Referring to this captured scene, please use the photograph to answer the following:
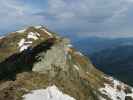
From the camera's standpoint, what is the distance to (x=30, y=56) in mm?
79438

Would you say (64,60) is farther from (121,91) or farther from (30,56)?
(121,91)

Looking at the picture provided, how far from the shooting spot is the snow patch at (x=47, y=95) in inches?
2291

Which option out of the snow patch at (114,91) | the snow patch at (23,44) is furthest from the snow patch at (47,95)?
the snow patch at (23,44)

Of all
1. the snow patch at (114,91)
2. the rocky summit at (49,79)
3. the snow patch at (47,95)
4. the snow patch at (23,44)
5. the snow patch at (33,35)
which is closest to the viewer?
the snow patch at (47,95)

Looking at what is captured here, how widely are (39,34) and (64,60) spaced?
65.1 meters

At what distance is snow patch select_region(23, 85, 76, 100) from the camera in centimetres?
5819

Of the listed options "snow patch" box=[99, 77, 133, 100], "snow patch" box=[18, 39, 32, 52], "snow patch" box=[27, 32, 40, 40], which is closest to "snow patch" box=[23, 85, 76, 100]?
"snow patch" box=[99, 77, 133, 100]

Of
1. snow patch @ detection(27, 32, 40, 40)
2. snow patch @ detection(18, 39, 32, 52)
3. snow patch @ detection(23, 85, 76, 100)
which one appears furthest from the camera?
snow patch @ detection(27, 32, 40, 40)

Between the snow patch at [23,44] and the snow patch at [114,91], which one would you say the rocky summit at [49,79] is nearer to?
the snow patch at [114,91]

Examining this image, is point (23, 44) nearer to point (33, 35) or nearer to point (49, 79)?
point (33, 35)

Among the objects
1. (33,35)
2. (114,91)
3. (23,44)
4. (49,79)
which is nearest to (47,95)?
(49,79)

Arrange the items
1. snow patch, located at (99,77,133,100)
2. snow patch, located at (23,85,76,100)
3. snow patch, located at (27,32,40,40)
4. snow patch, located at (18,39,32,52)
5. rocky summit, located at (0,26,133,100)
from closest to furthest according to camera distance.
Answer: snow patch, located at (23,85,76,100) < rocky summit, located at (0,26,133,100) < snow patch, located at (99,77,133,100) < snow patch, located at (18,39,32,52) < snow patch, located at (27,32,40,40)

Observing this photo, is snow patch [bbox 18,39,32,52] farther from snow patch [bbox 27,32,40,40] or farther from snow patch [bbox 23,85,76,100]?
snow patch [bbox 23,85,76,100]

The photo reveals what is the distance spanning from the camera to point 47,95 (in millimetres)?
59250
